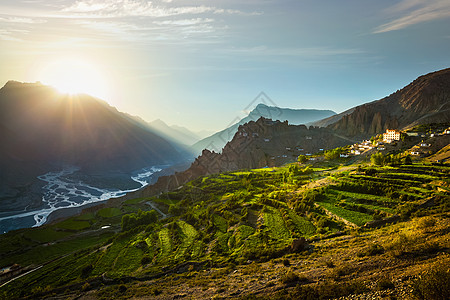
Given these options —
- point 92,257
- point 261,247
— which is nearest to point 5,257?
point 92,257

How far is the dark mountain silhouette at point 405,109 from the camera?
507 feet

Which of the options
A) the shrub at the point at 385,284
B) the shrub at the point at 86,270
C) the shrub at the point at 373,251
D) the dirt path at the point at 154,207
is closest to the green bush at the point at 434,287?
the shrub at the point at 385,284

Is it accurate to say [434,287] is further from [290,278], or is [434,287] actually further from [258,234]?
[258,234]

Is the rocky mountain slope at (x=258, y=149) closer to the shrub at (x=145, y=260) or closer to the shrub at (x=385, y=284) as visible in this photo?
the shrub at (x=145, y=260)

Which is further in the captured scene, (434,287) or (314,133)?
(314,133)

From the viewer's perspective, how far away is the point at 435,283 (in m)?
10.9

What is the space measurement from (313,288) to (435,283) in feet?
22.7

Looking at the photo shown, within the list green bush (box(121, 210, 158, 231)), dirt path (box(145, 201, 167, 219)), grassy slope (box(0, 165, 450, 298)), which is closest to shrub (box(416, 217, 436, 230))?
grassy slope (box(0, 165, 450, 298))

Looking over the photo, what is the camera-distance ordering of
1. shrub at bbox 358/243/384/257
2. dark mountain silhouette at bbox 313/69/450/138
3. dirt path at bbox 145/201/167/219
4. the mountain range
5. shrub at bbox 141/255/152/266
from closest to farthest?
shrub at bbox 358/243/384/257 → shrub at bbox 141/255/152/266 → dirt path at bbox 145/201/167/219 → the mountain range → dark mountain silhouette at bbox 313/69/450/138

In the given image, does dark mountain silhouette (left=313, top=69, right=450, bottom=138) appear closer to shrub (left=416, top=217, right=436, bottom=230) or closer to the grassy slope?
the grassy slope

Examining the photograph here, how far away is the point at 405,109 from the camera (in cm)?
17038

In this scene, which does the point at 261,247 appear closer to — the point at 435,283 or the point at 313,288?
the point at 313,288

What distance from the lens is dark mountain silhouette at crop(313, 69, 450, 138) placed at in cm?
15460

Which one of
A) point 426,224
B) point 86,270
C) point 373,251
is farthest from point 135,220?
point 426,224
